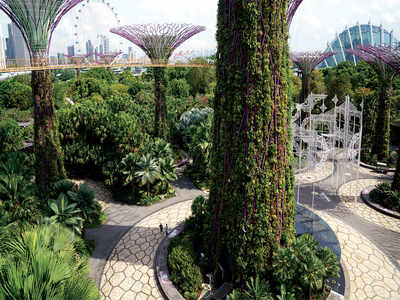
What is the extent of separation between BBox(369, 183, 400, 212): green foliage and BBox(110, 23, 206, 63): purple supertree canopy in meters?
15.0

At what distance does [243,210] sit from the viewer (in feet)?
Result: 25.2

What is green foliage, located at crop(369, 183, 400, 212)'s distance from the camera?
1316 centimetres

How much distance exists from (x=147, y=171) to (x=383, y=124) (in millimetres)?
16563

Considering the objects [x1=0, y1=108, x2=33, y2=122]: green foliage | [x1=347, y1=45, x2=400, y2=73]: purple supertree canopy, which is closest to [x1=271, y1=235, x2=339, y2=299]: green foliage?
[x1=347, y1=45, x2=400, y2=73]: purple supertree canopy

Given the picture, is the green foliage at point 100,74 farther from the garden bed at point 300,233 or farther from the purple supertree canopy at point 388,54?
the garden bed at point 300,233

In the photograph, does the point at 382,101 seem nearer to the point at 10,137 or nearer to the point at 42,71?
the point at 42,71

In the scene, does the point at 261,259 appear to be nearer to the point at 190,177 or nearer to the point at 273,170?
the point at 273,170

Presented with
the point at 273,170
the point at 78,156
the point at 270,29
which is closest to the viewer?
the point at 270,29

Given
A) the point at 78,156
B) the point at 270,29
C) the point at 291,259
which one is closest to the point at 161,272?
the point at 291,259

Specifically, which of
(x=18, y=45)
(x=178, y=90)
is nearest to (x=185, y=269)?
(x=178, y=90)

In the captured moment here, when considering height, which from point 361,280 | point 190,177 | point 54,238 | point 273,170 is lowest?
point 361,280

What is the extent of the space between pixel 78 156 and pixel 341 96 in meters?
25.8

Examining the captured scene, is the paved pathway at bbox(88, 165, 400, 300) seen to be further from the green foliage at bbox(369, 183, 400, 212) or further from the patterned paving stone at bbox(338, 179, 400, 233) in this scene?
the green foliage at bbox(369, 183, 400, 212)

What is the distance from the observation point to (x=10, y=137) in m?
18.4
